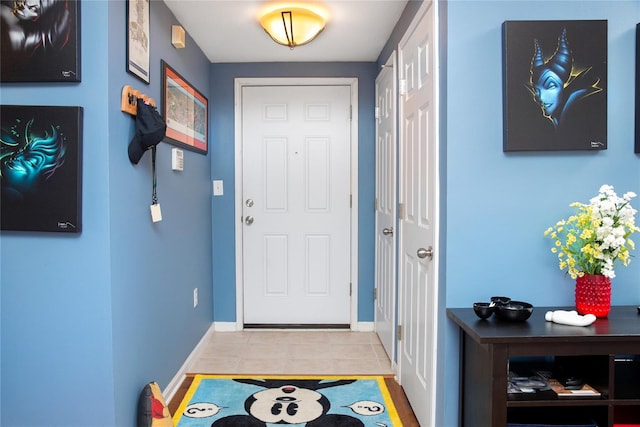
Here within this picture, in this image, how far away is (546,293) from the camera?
5.87 feet

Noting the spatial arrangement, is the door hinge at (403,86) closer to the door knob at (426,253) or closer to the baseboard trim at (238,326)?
the door knob at (426,253)

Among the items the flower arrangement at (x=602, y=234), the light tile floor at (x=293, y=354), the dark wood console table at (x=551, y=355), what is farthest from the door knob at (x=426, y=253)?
the light tile floor at (x=293, y=354)

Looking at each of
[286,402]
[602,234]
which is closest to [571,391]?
[602,234]

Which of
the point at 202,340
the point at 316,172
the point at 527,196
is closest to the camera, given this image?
the point at 527,196

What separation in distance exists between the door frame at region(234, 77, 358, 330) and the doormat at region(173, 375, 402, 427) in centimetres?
99

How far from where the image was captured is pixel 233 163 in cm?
362

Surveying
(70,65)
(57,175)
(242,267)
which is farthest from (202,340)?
(70,65)

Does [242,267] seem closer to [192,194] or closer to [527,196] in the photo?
[192,194]

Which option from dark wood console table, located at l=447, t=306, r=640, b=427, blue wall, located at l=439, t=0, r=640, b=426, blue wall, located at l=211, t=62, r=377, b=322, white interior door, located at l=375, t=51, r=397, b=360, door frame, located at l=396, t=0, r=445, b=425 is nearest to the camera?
dark wood console table, located at l=447, t=306, r=640, b=427

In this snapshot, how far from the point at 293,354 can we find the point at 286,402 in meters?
0.72

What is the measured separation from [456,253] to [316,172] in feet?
6.68

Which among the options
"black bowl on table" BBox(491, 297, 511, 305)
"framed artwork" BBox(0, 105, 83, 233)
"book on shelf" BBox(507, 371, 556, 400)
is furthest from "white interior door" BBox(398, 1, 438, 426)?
"framed artwork" BBox(0, 105, 83, 233)

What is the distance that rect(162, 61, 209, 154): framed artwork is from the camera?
2416mm

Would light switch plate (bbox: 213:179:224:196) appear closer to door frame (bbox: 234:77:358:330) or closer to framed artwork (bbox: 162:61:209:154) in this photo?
door frame (bbox: 234:77:358:330)
